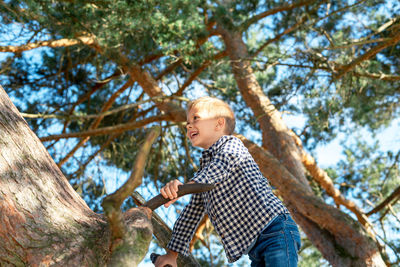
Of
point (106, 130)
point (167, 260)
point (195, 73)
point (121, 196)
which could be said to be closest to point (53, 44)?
point (106, 130)

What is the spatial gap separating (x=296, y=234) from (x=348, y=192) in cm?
648

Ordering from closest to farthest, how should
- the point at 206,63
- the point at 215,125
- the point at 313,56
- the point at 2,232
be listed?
the point at 2,232, the point at 215,125, the point at 313,56, the point at 206,63

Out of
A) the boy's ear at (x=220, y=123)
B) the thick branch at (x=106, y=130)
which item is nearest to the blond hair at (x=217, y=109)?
the boy's ear at (x=220, y=123)

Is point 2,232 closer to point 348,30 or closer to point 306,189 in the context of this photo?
point 306,189

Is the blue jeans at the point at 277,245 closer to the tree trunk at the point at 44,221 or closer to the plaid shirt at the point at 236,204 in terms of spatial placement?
the plaid shirt at the point at 236,204

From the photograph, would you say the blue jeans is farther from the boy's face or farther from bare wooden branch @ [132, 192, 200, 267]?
the boy's face

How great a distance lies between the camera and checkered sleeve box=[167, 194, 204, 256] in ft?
6.93

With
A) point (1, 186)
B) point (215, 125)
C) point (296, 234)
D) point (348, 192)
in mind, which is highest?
point (348, 192)

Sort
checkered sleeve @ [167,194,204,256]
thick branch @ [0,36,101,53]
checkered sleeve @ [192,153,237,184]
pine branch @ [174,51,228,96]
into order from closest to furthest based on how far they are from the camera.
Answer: checkered sleeve @ [192,153,237,184]
checkered sleeve @ [167,194,204,256]
thick branch @ [0,36,101,53]
pine branch @ [174,51,228,96]

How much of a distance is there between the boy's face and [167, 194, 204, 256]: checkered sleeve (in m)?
0.29

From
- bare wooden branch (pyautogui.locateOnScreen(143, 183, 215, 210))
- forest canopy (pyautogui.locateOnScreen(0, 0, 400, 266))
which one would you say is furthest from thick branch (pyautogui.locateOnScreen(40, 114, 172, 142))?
bare wooden branch (pyautogui.locateOnScreen(143, 183, 215, 210))

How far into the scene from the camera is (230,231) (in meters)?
2.08

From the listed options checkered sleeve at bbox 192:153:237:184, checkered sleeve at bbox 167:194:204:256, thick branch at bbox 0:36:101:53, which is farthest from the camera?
thick branch at bbox 0:36:101:53

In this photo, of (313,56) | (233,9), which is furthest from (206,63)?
(313,56)
